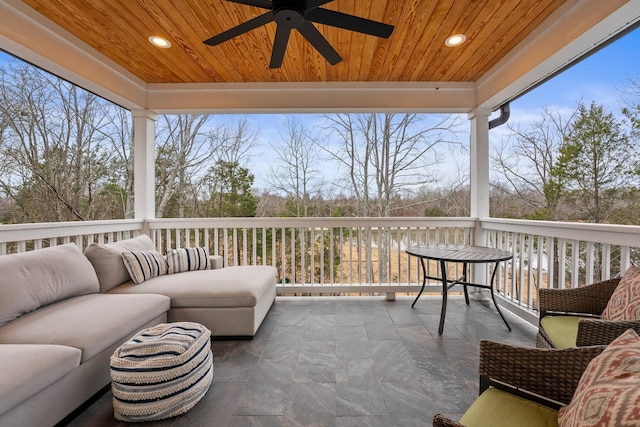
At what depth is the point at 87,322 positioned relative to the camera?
168 centimetres

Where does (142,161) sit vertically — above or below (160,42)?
below

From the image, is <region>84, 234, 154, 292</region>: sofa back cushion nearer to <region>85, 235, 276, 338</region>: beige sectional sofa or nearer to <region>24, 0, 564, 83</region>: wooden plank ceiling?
<region>85, 235, 276, 338</region>: beige sectional sofa

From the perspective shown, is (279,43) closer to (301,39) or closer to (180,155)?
(301,39)

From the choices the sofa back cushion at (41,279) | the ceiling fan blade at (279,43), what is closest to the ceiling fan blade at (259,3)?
the ceiling fan blade at (279,43)

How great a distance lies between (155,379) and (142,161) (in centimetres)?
295

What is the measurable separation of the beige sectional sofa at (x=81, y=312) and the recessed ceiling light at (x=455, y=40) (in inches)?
110

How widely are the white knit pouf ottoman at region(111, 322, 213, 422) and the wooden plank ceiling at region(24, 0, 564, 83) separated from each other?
2.39 m

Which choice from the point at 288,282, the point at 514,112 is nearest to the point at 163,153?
the point at 288,282

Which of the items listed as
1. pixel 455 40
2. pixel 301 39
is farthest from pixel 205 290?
pixel 455 40

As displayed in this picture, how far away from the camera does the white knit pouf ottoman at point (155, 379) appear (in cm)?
150

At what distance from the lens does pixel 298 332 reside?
2619 millimetres

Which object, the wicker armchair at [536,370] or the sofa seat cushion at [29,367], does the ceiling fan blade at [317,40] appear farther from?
the sofa seat cushion at [29,367]

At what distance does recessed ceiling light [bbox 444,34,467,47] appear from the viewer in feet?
8.38

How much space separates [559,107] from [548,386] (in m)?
2.69
